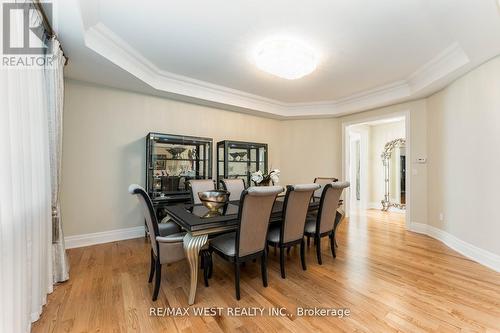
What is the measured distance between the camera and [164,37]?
8.33ft

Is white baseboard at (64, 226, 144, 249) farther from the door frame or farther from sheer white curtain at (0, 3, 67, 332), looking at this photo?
the door frame

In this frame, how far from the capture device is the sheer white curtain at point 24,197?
4.01 feet

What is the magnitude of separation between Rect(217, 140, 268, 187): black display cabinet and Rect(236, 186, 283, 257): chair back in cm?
237

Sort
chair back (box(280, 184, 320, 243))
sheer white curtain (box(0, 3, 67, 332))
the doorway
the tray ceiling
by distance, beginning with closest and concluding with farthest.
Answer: sheer white curtain (box(0, 3, 67, 332)) → the tray ceiling → chair back (box(280, 184, 320, 243)) → the doorway

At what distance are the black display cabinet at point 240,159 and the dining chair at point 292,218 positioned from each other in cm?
218

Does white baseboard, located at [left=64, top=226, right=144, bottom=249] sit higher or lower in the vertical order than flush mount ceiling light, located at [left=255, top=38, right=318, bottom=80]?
lower

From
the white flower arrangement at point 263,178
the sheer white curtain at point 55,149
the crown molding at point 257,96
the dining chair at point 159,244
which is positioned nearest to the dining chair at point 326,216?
the white flower arrangement at point 263,178

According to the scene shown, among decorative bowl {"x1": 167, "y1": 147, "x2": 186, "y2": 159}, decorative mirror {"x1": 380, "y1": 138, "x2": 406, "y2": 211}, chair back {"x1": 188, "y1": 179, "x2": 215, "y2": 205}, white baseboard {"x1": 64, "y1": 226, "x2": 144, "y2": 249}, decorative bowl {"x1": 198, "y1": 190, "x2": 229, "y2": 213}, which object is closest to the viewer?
decorative bowl {"x1": 198, "y1": 190, "x2": 229, "y2": 213}

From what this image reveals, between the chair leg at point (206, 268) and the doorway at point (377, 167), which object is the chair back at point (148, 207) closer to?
the chair leg at point (206, 268)

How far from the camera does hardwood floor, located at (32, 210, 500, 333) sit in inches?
63.9

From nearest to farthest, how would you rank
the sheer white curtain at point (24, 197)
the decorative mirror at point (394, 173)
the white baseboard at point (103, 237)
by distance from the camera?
the sheer white curtain at point (24, 197) → the white baseboard at point (103, 237) → the decorative mirror at point (394, 173)

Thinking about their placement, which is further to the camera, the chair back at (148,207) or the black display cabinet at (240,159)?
the black display cabinet at (240,159)

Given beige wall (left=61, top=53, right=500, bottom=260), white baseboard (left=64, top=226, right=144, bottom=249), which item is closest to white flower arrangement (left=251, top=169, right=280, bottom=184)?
beige wall (left=61, top=53, right=500, bottom=260)

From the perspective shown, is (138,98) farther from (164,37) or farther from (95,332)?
(95,332)
